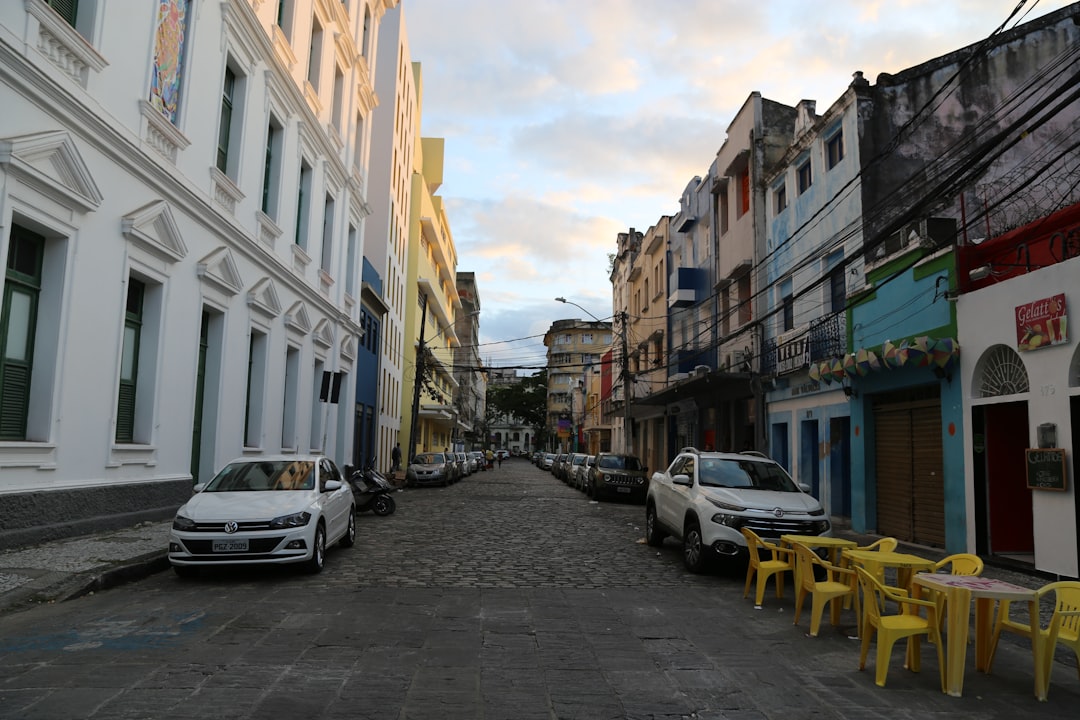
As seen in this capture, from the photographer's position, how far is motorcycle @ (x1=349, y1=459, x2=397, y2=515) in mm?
18078

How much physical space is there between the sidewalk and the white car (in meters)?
0.54

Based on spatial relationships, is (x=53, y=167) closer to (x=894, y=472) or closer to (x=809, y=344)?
(x=894, y=472)

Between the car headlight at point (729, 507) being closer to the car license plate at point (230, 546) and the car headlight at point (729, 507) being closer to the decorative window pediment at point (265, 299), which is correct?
the car license plate at point (230, 546)

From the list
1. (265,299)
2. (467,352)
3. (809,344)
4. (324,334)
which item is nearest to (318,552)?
(265,299)

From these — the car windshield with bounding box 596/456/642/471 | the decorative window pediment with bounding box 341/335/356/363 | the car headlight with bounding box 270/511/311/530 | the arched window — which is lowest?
the car headlight with bounding box 270/511/311/530

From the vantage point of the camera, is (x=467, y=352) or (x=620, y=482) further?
(x=467, y=352)

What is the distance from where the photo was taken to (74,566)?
875 centimetres

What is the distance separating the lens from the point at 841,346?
1748 cm

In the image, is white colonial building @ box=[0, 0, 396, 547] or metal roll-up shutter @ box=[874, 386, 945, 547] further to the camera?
metal roll-up shutter @ box=[874, 386, 945, 547]

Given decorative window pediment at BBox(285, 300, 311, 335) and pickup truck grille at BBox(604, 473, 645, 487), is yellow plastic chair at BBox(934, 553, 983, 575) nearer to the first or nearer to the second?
decorative window pediment at BBox(285, 300, 311, 335)

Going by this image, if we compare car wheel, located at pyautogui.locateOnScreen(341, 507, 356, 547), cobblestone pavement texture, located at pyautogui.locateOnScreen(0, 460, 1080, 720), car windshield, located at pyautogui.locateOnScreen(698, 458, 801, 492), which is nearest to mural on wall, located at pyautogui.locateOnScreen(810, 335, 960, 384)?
car windshield, located at pyautogui.locateOnScreen(698, 458, 801, 492)

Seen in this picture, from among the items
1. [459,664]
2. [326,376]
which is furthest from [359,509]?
[459,664]

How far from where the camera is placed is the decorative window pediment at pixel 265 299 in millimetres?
18062

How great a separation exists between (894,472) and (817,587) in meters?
9.17
